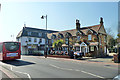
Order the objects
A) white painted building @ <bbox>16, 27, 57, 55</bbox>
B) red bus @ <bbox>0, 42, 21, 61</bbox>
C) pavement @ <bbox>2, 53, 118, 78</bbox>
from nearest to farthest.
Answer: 1. pavement @ <bbox>2, 53, 118, 78</bbox>
2. red bus @ <bbox>0, 42, 21, 61</bbox>
3. white painted building @ <bbox>16, 27, 57, 55</bbox>

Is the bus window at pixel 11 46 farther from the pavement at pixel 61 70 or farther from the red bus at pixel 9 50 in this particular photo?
the pavement at pixel 61 70

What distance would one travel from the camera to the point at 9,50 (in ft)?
48.5

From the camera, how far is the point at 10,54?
14.8 m

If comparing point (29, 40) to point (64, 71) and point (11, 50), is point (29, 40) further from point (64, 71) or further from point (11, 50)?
point (64, 71)

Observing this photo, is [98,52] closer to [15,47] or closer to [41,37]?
[15,47]

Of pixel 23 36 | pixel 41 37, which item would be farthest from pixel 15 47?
pixel 41 37

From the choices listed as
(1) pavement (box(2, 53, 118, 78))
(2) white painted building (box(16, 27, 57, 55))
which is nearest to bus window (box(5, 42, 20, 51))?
(1) pavement (box(2, 53, 118, 78))

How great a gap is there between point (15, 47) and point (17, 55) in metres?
1.23

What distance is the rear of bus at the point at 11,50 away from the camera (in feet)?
47.6

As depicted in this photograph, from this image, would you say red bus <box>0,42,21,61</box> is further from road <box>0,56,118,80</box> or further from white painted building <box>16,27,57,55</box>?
white painted building <box>16,27,57,55</box>

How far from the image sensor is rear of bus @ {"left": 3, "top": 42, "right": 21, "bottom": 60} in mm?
14500

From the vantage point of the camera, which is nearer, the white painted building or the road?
the road

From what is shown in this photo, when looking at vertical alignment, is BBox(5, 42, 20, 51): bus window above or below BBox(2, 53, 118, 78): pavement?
above

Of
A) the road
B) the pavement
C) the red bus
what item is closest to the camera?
the road
